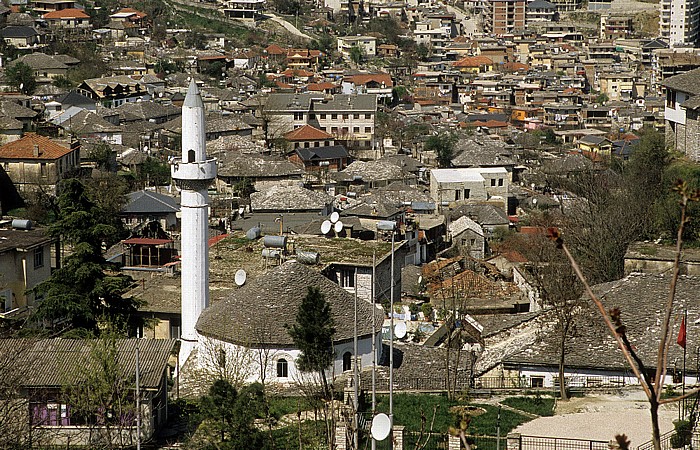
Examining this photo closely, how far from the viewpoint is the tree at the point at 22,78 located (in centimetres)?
5138

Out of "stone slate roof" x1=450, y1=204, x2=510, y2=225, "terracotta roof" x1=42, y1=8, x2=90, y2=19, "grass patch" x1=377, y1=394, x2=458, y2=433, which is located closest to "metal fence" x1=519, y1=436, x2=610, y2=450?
"grass patch" x1=377, y1=394, x2=458, y2=433

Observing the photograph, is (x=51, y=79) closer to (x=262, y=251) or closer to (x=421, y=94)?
(x=421, y=94)

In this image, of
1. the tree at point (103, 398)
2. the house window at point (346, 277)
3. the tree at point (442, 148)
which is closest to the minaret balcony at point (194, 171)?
the house window at point (346, 277)

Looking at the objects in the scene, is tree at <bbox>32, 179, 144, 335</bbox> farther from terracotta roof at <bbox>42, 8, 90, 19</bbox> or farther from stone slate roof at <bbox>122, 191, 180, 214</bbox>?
terracotta roof at <bbox>42, 8, 90, 19</bbox>

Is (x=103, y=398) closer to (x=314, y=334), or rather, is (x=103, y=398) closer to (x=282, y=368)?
(x=314, y=334)

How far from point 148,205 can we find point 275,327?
16.4 m

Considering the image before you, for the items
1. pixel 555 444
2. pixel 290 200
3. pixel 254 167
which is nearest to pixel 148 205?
pixel 290 200

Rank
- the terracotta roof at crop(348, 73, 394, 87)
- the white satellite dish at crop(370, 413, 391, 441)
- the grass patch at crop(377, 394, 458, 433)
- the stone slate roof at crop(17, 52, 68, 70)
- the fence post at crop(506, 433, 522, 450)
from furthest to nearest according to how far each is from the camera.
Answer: the terracotta roof at crop(348, 73, 394, 87) < the stone slate roof at crop(17, 52, 68, 70) < the grass patch at crop(377, 394, 458, 433) < the fence post at crop(506, 433, 522, 450) < the white satellite dish at crop(370, 413, 391, 441)

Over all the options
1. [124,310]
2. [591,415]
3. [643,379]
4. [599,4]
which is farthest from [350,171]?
[599,4]

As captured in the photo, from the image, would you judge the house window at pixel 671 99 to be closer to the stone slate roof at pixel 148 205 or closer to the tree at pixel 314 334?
the stone slate roof at pixel 148 205

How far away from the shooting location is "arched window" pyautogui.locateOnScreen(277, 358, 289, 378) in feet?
55.3

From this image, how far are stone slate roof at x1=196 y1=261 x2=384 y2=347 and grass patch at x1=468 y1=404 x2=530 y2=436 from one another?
2468 mm

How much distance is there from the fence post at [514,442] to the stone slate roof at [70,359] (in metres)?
4.37

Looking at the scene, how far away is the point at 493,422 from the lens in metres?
14.9
